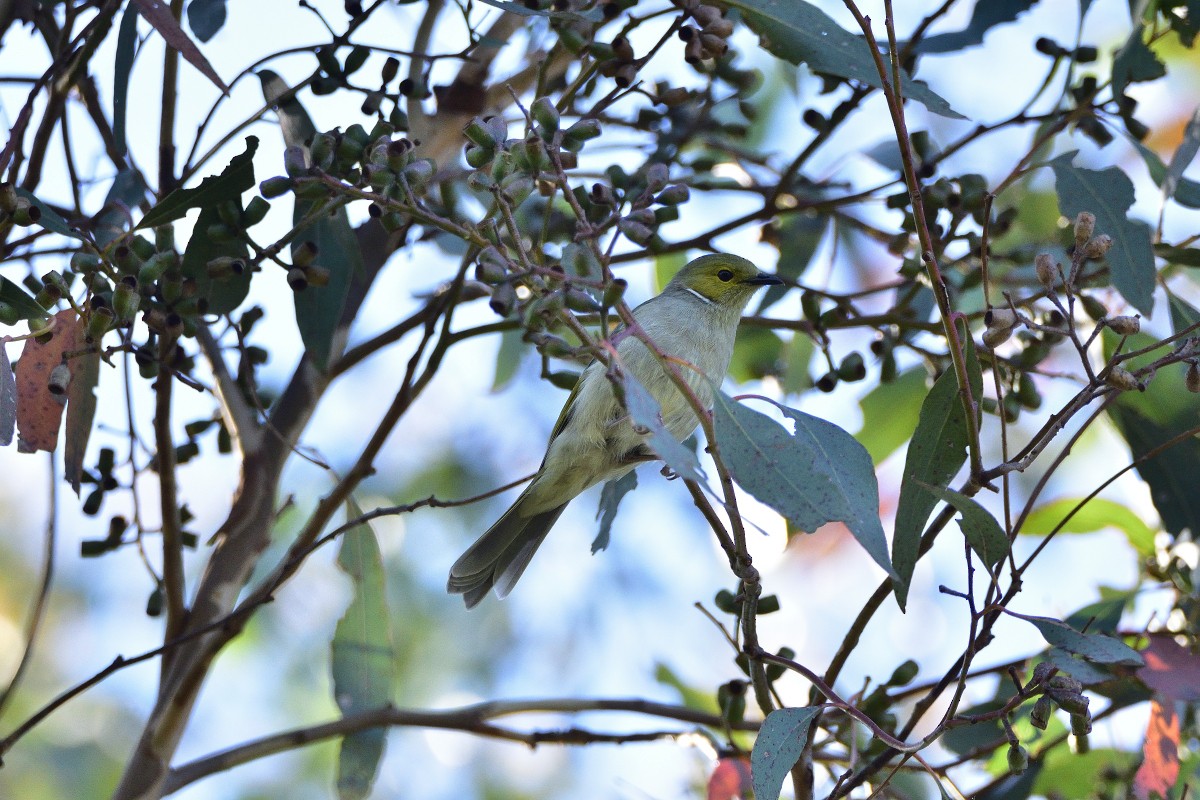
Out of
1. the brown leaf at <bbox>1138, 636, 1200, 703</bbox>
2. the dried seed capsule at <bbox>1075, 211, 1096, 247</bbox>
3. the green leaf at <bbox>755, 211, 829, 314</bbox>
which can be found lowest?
the brown leaf at <bbox>1138, 636, 1200, 703</bbox>

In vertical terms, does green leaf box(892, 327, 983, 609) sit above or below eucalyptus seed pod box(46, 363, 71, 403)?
below

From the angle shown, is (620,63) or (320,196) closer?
(320,196)

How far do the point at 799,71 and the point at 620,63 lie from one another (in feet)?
5.58

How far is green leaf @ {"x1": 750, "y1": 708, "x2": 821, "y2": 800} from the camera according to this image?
5.97ft

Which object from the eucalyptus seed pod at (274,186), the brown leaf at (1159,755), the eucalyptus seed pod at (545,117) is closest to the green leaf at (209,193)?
the eucalyptus seed pod at (274,186)

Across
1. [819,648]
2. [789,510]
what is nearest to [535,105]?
[789,510]

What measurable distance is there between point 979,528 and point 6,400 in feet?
5.13

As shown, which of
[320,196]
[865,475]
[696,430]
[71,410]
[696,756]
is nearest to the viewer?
[865,475]

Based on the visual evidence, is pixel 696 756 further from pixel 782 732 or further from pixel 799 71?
pixel 799 71

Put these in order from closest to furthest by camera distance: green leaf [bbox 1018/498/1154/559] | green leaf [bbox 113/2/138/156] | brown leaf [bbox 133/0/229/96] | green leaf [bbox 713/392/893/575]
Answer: green leaf [bbox 713/392/893/575], brown leaf [bbox 133/0/229/96], green leaf [bbox 113/2/138/156], green leaf [bbox 1018/498/1154/559]

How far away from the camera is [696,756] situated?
12.0 ft

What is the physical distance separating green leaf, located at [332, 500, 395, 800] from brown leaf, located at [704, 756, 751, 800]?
2.46 ft

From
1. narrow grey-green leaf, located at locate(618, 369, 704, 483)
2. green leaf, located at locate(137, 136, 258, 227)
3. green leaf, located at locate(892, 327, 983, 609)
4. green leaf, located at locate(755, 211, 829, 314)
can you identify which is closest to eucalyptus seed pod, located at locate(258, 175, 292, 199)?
green leaf, located at locate(137, 136, 258, 227)

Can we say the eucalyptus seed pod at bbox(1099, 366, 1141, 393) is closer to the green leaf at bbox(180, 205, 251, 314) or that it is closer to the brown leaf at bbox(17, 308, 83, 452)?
the green leaf at bbox(180, 205, 251, 314)
